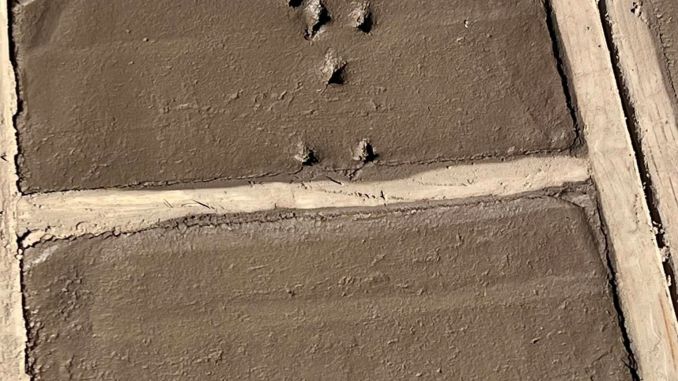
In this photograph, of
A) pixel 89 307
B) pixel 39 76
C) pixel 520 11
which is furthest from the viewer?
pixel 520 11

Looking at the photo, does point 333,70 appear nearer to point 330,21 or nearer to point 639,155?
point 330,21

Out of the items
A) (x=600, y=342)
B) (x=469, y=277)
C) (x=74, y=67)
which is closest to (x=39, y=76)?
(x=74, y=67)

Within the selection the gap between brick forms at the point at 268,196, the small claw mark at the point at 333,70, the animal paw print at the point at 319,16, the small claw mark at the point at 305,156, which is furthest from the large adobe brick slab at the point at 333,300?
the animal paw print at the point at 319,16

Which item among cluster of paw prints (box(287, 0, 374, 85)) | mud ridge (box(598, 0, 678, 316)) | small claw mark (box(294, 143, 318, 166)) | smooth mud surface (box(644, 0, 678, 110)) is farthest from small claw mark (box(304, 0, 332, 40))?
smooth mud surface (box(644, 0, 678, 110))

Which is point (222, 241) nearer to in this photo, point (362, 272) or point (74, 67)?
point (362, 272)

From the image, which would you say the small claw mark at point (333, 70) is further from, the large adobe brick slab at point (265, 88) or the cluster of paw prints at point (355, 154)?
the cluster of paw prints at point (355, 154)

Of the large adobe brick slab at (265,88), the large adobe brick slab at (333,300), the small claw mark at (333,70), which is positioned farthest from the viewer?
the small claw mark at (333,70)

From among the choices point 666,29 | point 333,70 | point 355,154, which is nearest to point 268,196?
point 355,154

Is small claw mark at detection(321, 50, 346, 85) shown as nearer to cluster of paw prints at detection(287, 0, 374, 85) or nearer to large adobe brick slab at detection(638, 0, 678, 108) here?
cluster of paw prints at detection(287, 0, 374, 85)
